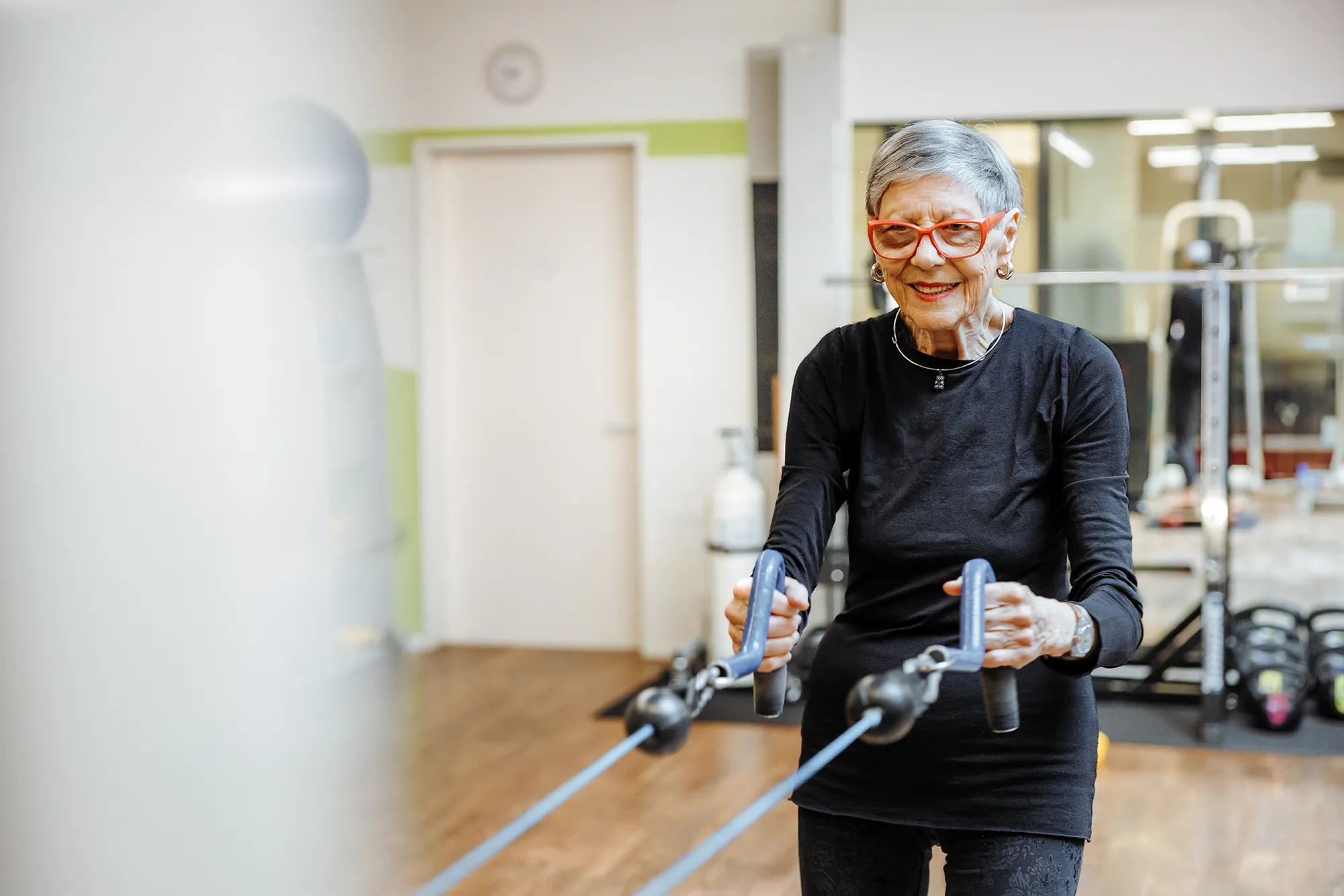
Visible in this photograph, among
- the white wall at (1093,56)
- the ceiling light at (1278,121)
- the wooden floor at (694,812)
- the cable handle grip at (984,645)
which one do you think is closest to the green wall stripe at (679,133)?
the white wall at (1093,56)

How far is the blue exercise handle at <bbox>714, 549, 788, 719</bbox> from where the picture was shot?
3.38ft

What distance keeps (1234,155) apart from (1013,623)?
4425mm

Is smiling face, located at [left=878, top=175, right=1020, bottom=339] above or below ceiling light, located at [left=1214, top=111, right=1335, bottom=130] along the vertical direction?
below

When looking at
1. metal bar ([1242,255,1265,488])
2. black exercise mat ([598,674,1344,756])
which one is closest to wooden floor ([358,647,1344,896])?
black exercise mat ([598,674,1344,756])

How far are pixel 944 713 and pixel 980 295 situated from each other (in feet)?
1.25

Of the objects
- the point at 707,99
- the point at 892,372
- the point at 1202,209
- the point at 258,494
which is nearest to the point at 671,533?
the point at 707,99

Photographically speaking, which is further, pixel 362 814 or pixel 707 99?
pixel 707 99

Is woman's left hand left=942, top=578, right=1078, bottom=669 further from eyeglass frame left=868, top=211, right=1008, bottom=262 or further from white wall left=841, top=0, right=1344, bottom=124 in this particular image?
white wall left=841, top=0, right=1344, bottom=124

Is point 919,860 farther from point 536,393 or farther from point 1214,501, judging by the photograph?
point 536,393

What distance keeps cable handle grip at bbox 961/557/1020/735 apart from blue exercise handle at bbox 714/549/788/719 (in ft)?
0.53

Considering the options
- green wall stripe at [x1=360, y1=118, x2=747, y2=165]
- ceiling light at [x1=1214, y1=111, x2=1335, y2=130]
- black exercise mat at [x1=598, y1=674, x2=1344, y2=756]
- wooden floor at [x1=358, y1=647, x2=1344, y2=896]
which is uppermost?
green wall stripe at [x1=360, y1=118, x2=747, y2=165]

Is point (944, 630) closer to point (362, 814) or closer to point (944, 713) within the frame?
point (944, 713)

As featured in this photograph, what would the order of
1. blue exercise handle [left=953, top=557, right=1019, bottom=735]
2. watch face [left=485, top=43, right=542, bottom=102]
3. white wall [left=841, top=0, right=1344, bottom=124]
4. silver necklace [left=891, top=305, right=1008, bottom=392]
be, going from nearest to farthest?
blue exercise handle [left=953, top=557, right=1019, bottom=735] < silver necklace [left=891, top=305, right=1008, bottom=392] < white wall [left=841, top=0, right=1344, bottom=124] < watch face [left=485, top=43, right=542, bottom=102]

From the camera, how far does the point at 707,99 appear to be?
548 cm
